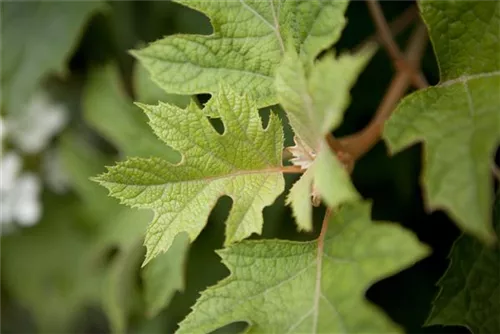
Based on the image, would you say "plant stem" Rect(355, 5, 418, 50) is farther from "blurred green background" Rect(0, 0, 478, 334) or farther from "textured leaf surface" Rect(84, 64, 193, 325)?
"textured leaf surface" Rect(84, 64, 193, 325)

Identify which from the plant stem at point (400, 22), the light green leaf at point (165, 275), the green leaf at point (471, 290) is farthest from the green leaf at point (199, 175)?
the plant stem at point (400, 22)

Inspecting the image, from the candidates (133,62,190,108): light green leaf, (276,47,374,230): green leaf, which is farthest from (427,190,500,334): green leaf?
(133,62,190,108): light green leaf

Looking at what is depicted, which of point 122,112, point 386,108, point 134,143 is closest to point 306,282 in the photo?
point 386,108

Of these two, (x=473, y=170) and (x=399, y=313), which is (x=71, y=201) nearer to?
(x=399, y=313)

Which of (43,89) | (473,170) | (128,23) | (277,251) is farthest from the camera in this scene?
(43,89)

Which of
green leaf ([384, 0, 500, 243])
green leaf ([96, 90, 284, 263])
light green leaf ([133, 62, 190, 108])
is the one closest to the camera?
green leaf ([384, 0, 500, 243])

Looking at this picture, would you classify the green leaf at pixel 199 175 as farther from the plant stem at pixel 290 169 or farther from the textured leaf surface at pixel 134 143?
the textured leaf surface at pixel 134 143

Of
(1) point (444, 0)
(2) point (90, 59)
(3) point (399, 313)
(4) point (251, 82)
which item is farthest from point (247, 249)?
(2) point (90, 59)

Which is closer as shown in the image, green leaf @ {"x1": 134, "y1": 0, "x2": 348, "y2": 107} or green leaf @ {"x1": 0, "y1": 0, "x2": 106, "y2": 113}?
green leaf @ {"x1": 134, "y1": 0, "x2": 348, "y2": 107}

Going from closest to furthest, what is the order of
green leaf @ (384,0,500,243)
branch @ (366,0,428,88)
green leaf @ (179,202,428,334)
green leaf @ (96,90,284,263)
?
green leaf @ (384,0,500,243)
green leaf @ (179,202,428,334)
green leaf @ (96,90,284,263)
branch @ (366,0,428,88)
